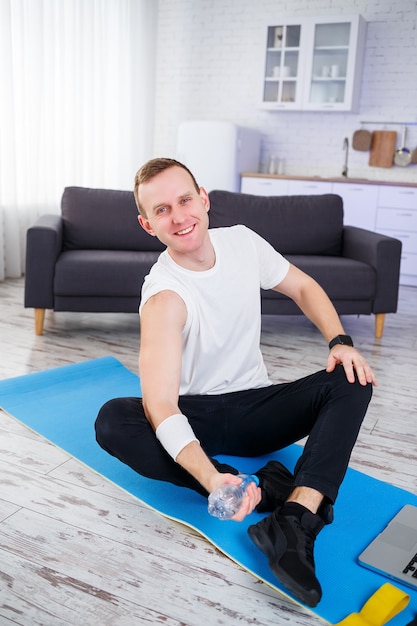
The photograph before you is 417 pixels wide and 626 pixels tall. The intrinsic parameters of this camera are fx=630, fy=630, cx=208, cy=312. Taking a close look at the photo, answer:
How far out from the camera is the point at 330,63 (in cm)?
542

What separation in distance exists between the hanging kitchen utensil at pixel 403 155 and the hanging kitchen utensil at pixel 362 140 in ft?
0.87

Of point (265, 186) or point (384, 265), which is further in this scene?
point (265, 186)

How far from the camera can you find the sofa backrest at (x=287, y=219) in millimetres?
3607

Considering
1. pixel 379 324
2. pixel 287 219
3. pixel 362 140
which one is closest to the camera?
pixel 379 324

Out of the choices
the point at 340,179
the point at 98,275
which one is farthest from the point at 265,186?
the point at 98,275

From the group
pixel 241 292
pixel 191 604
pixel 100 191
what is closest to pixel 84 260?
pixel 100 191

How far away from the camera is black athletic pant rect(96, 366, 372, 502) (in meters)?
1.42

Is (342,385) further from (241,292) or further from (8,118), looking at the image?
(8,118)

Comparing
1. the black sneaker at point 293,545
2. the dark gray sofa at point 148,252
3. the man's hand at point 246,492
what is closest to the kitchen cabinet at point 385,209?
the dark gray sofa at point 148,252

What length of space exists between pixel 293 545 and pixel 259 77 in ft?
17.6

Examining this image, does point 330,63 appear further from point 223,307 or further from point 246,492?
point 246,492

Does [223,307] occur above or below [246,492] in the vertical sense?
above

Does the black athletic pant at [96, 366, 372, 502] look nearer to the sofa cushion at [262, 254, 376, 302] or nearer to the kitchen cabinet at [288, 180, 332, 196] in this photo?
the sofa cushion at [262, 254, 376, 302]

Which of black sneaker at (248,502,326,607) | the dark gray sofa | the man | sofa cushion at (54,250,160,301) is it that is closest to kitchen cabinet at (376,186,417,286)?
the dark gray sofa
